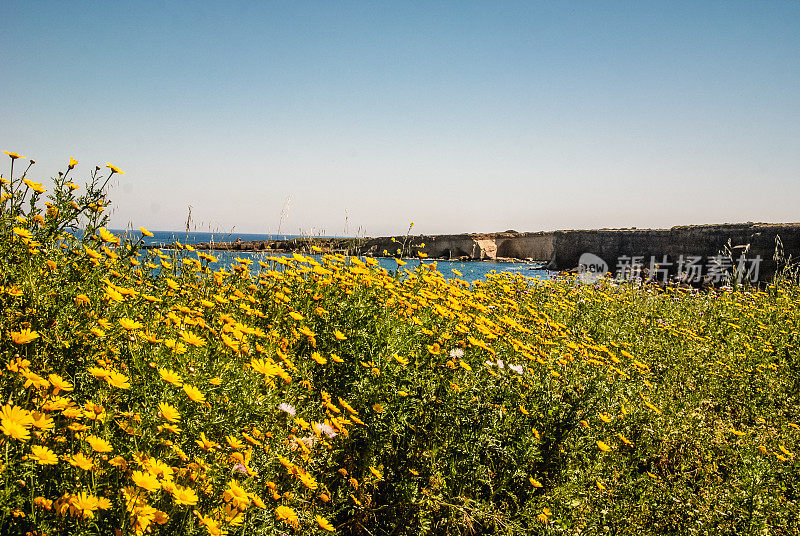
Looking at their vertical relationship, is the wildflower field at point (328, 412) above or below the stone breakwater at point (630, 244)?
below

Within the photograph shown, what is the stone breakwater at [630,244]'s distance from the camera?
36844mm

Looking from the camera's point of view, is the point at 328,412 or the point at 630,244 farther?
the point at 630,244

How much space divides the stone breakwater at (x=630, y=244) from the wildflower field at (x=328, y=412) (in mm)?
16391

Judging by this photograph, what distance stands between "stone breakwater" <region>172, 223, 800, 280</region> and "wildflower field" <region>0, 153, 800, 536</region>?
1639cm

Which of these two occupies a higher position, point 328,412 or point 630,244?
point 630,244

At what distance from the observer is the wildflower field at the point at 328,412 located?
152 centimetres

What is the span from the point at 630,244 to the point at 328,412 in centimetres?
6162

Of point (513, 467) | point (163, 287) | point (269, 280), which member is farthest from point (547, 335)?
point (163, 287)

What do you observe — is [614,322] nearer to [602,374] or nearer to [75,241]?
[602,374]

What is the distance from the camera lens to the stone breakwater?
36.8 metres

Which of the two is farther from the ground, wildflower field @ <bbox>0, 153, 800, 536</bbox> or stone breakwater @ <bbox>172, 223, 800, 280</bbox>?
stone breakwater @ <bbox>172, 223, 800, 280</bbox>

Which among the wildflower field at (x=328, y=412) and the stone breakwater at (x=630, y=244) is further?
the stone breakwater at (x=630, y=244)

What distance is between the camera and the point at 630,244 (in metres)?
56.5

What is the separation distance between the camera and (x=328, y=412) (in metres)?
2.42
